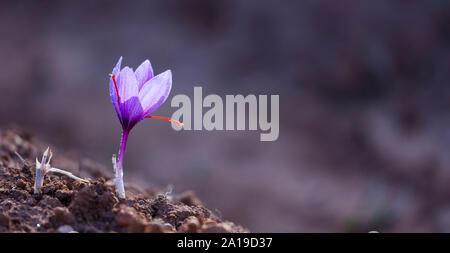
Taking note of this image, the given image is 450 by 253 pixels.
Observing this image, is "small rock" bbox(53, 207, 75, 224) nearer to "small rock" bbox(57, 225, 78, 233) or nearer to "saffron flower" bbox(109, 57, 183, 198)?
"small rock" bbox(57, 225, 78, 233)

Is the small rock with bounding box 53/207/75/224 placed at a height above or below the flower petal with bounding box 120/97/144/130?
below

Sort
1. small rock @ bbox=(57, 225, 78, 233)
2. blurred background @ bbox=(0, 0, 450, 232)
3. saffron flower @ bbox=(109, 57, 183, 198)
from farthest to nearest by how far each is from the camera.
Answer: blurred background @ bbox=(0, 0, 450, 232)
saffron flower @ bbox=(109, 57, 183, 198)
small rock @ bbox=(57, 225, 78, 233)

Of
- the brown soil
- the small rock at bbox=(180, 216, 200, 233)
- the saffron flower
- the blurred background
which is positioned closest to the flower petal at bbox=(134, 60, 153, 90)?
the saffron flower

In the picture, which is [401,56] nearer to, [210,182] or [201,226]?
[210,182]

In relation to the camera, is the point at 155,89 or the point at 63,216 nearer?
the point at 63,216

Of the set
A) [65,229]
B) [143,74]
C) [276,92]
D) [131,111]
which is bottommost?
[65,229]

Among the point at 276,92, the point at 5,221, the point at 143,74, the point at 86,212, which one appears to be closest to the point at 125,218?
the point at 86,212

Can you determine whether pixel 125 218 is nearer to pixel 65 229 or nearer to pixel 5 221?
pixel 65 229
